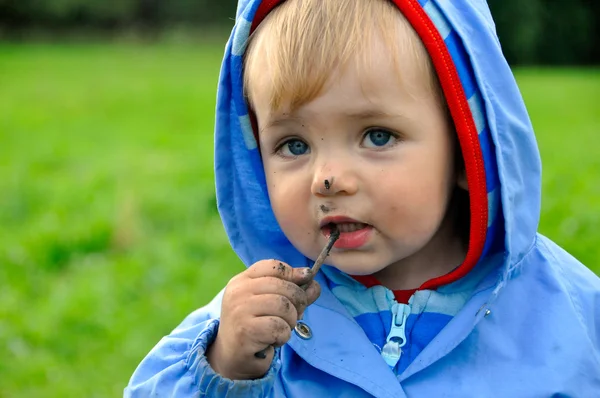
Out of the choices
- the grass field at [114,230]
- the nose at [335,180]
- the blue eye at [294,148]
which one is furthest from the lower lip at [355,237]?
the grass field at [114,230]

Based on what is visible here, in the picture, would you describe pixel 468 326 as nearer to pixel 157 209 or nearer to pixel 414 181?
pixel 414 181

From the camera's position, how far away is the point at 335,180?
183cm

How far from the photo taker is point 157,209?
573 centimetres

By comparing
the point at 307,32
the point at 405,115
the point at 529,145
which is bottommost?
the point at 529,145

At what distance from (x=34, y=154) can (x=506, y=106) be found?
6846 mm

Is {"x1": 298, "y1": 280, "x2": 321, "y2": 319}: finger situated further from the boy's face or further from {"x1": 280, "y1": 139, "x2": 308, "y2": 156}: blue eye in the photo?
{"x1": 280, "y1": 139, "x2": 308, "y2": 156}: blue eye

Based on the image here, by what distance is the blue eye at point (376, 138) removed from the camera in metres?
1.88

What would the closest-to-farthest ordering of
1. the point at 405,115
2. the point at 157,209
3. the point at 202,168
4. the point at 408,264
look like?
the point at 405,115 → the point at 408,264 → the point at 157,209 → the point at 202,168

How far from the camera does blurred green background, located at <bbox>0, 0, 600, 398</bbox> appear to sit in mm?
3822

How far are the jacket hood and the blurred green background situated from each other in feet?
4.23

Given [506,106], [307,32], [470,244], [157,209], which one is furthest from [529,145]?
[157,209]

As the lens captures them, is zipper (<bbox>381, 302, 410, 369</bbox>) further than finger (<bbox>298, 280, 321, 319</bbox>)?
Yes

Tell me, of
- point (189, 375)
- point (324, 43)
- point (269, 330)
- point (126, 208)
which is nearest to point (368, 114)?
point (324, 43)

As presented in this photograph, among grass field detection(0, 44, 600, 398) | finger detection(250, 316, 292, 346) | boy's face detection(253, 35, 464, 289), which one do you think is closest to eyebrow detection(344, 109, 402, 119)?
boy's face detection(253, 35, 464, 289)
